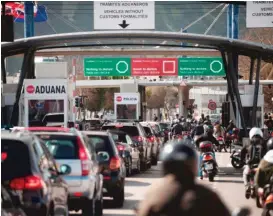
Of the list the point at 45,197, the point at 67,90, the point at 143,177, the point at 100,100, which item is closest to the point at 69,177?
the point at 45,197

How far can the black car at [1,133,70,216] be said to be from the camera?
10.7 m

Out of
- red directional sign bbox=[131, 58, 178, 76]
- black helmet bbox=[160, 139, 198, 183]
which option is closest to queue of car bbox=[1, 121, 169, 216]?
black helmet bbox=[160, 139, 198, 183]

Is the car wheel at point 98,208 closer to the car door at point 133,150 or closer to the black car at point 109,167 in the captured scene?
the black car at point 109,167

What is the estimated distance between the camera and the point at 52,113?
35.9 meters

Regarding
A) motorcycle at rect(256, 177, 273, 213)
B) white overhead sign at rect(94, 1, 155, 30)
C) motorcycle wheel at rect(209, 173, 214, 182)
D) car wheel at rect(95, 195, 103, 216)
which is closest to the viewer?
motorcycle at rect(256, 177, 273, 213)

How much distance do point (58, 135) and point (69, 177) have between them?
28.3 inches

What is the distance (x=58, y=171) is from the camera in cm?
1280

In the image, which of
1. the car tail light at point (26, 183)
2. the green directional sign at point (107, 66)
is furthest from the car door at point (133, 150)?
the green directional sign at point (107, 66)

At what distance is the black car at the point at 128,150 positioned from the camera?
25406 mm

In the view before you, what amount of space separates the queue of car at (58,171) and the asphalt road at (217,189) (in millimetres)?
591

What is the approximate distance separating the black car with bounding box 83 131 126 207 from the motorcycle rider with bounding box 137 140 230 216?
1158 cm

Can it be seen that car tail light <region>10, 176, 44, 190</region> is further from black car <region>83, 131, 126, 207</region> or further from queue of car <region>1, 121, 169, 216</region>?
black car <region>83, 131, 126, 207</region>

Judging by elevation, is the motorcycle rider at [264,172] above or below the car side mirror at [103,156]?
above

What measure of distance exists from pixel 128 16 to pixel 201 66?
25908 millimetres
